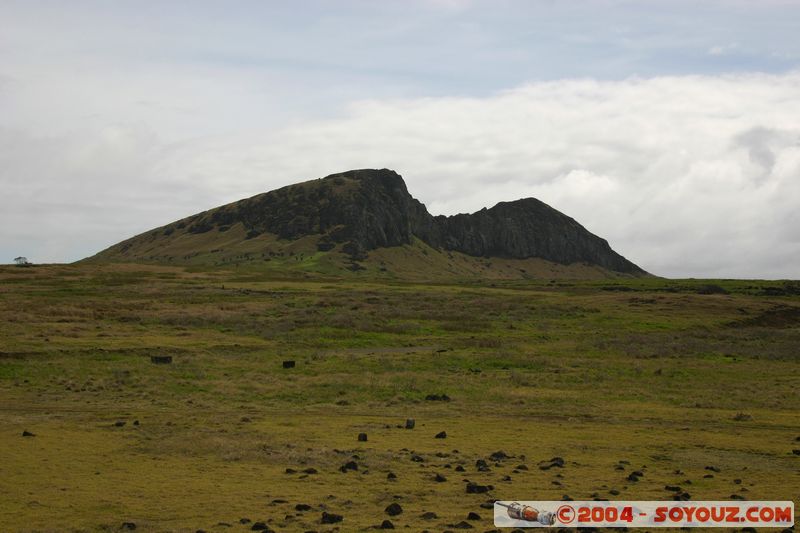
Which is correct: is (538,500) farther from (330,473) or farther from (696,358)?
(696,358)

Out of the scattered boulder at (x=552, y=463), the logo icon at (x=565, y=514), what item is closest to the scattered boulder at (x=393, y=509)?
the logo icon at (x=565, y=514)

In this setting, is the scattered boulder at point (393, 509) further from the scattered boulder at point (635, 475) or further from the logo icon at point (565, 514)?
the scattered boulder at point (635, 475)

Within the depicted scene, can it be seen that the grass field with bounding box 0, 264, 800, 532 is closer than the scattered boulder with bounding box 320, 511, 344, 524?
No

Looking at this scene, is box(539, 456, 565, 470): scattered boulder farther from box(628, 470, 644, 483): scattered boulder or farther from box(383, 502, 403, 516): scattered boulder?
box(383, 502, 403, 516): scattered boulder

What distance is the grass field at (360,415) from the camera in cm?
2106

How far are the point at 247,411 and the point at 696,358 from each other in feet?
129

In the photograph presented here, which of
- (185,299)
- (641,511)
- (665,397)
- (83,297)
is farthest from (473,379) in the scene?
(83,297)

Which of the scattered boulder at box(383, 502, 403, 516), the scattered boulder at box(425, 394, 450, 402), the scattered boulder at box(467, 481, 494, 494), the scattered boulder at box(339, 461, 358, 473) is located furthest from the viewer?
the scattered boulder at box(425, 394, 450, 402)

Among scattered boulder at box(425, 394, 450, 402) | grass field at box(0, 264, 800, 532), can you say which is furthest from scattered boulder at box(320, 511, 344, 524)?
scattered boulder at box(425, 394, 450, 402)

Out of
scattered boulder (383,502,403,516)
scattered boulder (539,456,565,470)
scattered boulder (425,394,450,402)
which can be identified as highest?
scattered boulder (383,502,403,516)

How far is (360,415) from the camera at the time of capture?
119 ft

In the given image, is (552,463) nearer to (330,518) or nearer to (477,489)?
(477,489)

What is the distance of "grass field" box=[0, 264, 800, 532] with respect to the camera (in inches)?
829

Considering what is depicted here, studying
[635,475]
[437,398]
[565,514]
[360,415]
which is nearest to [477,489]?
[565,514]
